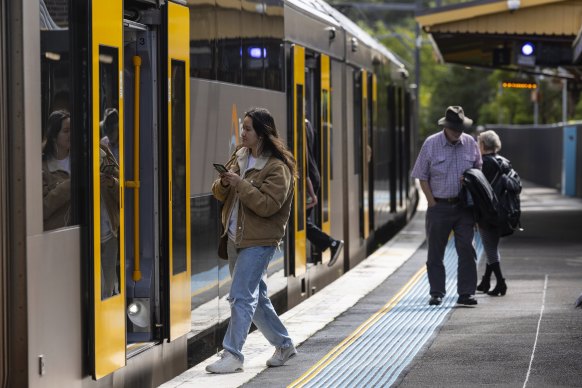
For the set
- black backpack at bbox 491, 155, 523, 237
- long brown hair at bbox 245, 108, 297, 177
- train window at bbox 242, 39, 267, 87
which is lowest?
black backpack at bbox 491, 155, 523, 237

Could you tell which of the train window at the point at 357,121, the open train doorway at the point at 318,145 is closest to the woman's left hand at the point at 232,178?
the open train doorway at the point at 318,145

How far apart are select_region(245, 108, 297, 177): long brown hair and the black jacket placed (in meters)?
3.56

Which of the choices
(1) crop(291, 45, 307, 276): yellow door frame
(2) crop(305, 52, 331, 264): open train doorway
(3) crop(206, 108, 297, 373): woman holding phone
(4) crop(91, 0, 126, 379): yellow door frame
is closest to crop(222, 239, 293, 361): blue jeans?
(3) crop(206, 108, 297, 373): woman holding phone

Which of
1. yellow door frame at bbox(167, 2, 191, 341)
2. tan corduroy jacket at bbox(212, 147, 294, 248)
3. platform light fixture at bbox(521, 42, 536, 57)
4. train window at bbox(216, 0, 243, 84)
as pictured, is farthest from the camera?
platform light fixture at bbox(521, 42, 536, 57)

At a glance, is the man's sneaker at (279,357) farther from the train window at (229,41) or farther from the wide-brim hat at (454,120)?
the wide-brim hat at (454,120)

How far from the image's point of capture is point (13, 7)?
5.89 meters

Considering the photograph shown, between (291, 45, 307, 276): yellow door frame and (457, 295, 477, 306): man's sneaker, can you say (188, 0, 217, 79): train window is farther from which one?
(457, 295, 477, 306): man's sneaker

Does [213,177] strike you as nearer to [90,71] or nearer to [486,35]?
[90,71]

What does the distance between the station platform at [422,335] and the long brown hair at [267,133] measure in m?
1.34

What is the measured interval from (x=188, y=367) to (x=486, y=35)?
14.7m

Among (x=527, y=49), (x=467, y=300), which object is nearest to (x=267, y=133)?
(x=467, y=300)

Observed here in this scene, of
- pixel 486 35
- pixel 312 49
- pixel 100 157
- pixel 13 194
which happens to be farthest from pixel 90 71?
pixel 486 35

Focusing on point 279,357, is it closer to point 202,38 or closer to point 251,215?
point 251,215

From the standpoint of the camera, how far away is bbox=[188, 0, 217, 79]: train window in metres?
8.51
